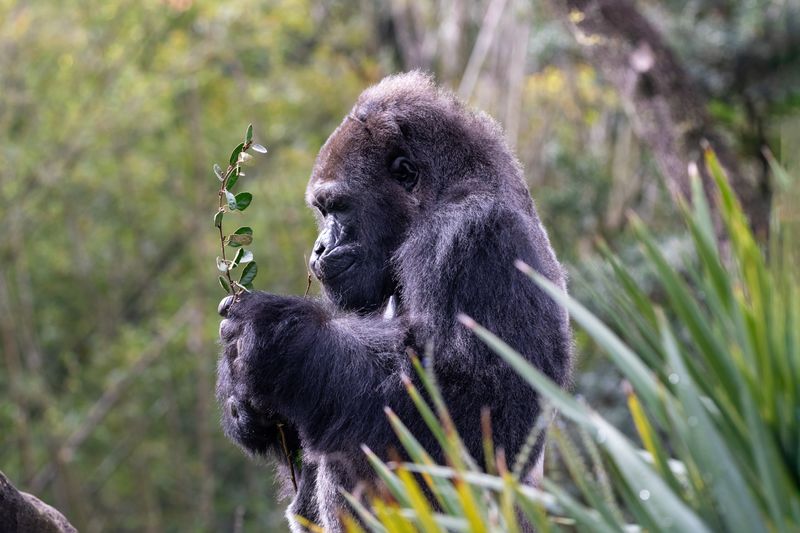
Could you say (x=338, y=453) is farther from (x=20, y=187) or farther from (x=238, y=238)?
(x=20, y=187)

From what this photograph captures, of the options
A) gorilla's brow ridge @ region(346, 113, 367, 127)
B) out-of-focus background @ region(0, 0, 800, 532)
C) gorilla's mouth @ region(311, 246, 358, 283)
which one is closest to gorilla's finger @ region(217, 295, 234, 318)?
gorilla's mouth @ region(311, 246, 358, 283)

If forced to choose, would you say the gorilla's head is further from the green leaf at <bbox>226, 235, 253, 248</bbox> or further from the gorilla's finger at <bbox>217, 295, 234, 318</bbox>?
the green leaf at <bbox>226, 235, 253, 248</bbox>

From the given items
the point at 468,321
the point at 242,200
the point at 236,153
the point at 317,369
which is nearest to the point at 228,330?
the point at 317,369

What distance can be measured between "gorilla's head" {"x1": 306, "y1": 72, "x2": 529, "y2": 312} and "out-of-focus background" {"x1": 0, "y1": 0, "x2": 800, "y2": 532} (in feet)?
19.6

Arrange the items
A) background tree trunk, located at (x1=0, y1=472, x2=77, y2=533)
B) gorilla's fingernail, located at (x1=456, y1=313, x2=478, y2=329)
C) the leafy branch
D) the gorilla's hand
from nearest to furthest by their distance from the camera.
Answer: gorilla's fingernail, located at (x1=456, y1=313, x2=478, y2=329) < background tree trunk, located at (x1=0, y1=472, x2=77, y2=533) < the leafy branch < the gorilla's hand

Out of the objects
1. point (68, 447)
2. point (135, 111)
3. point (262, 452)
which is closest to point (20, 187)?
point (135, 111)

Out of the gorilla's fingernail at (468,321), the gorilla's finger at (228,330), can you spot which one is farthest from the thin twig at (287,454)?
the gorilla's fingernail at (468,321)

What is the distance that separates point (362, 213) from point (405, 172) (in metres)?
0.25

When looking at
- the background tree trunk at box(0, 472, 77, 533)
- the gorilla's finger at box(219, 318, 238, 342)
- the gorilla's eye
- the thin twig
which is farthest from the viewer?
the gorilla's eye

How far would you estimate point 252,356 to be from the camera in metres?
3.84

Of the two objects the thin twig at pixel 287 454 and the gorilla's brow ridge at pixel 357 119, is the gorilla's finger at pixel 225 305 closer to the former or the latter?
the thin twig at pixel 287 454

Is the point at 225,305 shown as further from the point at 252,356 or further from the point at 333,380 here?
the point at 333,380

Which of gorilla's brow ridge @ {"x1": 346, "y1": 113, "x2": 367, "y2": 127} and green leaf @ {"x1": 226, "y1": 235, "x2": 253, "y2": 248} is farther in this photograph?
gorilla's brow ridge @ {"x1": 346, "y1": 113, "x2": 367, "y2": 127}

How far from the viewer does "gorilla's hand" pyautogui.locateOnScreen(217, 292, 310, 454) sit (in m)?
3.82
